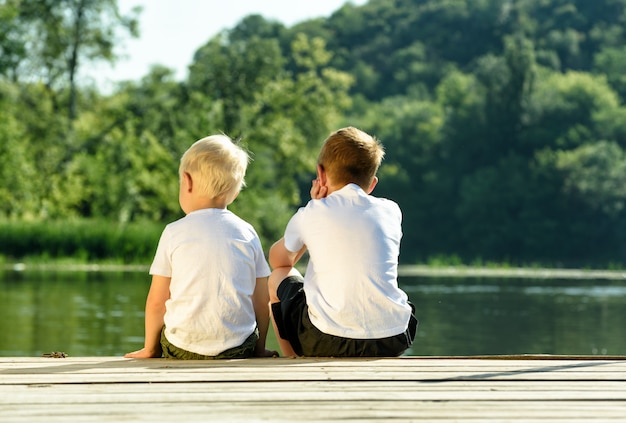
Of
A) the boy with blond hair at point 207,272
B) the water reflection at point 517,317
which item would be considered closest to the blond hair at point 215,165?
the boy with blond hair at point 207,272

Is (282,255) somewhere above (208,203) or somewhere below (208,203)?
below

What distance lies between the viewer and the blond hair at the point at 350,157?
3.23m

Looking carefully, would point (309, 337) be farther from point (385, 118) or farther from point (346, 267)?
point (385, 118)

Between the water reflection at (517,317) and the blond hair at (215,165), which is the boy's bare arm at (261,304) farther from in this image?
the water reflection at (517,317)

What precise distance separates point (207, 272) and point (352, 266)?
15.9 inches

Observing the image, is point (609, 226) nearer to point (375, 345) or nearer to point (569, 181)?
point (569, 181)

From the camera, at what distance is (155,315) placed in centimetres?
323

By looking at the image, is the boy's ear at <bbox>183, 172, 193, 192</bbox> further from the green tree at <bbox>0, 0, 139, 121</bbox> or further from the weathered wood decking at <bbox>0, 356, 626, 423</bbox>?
the green tree at <bbox>0, 0, 139, 121</bbox>

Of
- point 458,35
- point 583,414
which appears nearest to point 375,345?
point 583,414

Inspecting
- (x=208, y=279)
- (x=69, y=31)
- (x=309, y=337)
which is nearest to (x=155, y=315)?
(x=208, y=279)

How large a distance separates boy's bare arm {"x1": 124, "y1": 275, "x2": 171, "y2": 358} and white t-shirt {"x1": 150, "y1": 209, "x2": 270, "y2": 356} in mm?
34

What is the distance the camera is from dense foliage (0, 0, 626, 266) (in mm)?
31094

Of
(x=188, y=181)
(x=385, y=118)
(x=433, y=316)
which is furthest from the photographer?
(x=385, y=118)

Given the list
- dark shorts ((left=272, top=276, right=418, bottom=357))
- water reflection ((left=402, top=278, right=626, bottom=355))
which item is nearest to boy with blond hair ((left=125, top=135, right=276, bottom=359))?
dark shorts ((left=272, top=276, right=418, bottom=357))
